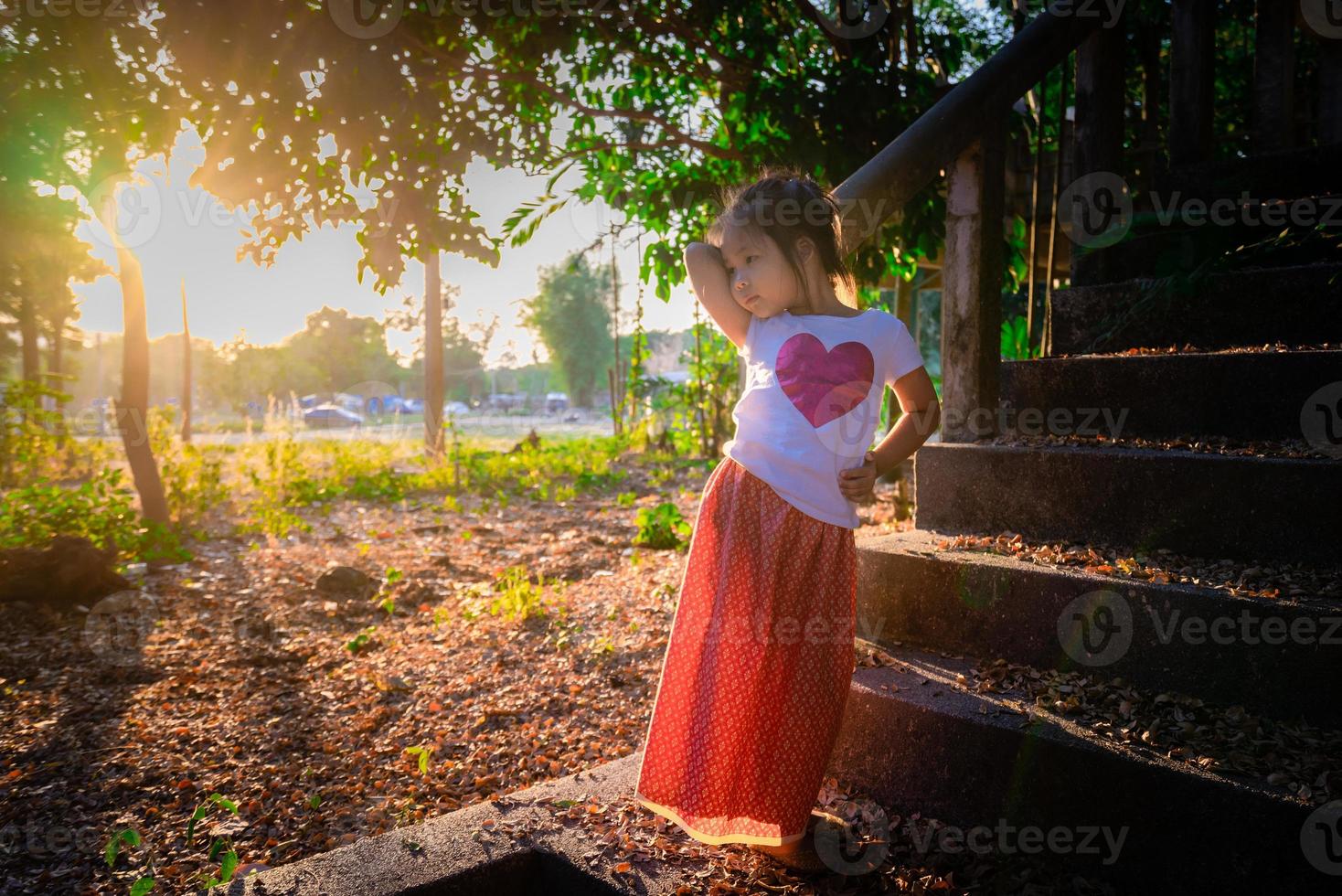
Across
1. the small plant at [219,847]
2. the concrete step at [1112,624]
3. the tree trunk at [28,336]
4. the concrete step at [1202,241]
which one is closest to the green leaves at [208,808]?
the small plant at [219,847]

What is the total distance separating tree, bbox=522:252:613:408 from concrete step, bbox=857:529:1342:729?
148 ft

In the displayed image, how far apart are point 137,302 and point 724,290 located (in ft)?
17.6

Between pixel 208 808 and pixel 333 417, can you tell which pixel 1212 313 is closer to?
pixel 208 808

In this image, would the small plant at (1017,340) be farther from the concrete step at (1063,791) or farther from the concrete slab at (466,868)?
the concrete slab at (466,868)

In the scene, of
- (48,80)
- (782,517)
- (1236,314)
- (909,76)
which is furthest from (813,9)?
(48,80)

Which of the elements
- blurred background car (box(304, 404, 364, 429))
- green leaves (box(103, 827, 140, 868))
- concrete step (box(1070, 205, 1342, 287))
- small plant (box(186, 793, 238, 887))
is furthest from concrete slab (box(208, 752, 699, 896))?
blurred background car (box(304, 404, 364, 429))

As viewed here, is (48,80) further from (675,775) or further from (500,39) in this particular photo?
(675,775)

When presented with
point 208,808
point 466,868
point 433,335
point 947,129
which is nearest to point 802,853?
point 466,868

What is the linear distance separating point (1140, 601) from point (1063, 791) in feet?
1.60

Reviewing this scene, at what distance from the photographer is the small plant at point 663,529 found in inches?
195

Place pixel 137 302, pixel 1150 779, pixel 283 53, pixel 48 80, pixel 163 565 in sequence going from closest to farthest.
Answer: pixel 1150 779, pixel 283 53, pixel 48 80, pixel 163 565, pixel 137 302

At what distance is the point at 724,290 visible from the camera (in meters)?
1.78

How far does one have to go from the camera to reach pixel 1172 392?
7.45ft

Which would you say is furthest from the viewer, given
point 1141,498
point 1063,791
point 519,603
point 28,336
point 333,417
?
point 333,417
